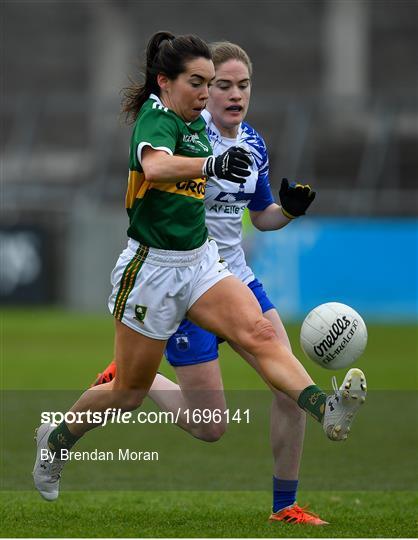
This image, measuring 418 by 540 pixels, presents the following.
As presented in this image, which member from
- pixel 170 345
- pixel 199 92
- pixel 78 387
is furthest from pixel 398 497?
pixel 78 387

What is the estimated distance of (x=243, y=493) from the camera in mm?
8320

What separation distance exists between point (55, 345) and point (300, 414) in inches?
416

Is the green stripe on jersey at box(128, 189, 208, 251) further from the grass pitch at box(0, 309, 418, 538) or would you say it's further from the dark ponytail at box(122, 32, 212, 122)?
the grass pitch at box(0, 309, 418, 538)

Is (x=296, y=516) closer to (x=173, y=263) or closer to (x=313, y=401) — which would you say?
(x=313, y=401)

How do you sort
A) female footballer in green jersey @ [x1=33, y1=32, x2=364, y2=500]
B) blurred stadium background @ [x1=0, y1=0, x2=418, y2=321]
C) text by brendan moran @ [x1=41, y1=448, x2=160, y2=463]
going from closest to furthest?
1. female footballer in green jersey @ [x1=33, y1=32, x2=364, y2=500]
2. text by brendan moran @ [x1=41, y1=448, x2=160, y2=463]
3. blurred stadium background @ [x1=0, y1=0, x2=418, y2=321]

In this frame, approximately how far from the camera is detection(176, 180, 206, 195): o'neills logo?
22.2 ft

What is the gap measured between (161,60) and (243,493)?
290 cm

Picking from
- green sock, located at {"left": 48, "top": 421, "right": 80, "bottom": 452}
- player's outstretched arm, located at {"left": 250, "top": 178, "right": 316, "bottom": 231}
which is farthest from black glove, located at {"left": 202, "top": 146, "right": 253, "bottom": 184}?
green sock, located at {"left": 48, "top": 421, "right": 80, "bottom": 452}

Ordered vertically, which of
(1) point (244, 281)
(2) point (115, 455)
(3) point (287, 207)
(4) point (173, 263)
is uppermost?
(3) point (287, 207)

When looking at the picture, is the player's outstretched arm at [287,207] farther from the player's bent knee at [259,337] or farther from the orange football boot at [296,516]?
the orange football boot at [296,516]

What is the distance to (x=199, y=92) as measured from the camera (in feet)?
22.1

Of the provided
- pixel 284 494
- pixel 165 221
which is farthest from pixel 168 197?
pixel 284 494

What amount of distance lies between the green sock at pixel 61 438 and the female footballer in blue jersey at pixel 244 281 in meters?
0.41

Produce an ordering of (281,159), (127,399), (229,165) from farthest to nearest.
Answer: (281,159) < (127,399) < (229,165)
